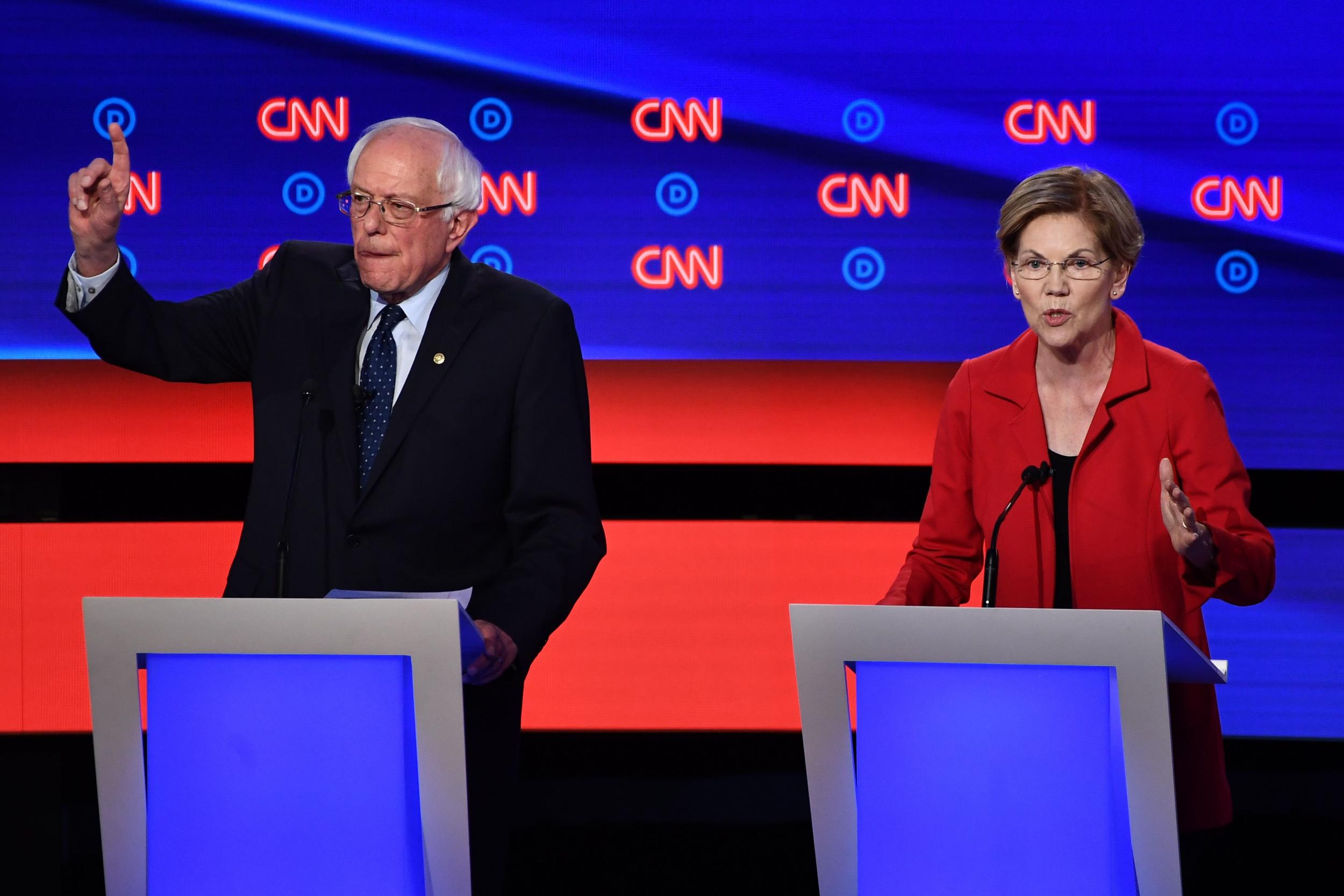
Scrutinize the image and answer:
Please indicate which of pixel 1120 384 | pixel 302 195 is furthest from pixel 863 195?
pixel 1120 384

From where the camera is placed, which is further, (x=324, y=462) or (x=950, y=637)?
(x=324, y=462)

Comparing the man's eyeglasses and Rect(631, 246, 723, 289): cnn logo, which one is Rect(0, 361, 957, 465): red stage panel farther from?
the man's eyeglasses

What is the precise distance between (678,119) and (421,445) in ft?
6.22

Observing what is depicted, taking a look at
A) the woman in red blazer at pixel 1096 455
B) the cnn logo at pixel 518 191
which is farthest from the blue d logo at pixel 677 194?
the woman in red blazer at pixel 1096 455

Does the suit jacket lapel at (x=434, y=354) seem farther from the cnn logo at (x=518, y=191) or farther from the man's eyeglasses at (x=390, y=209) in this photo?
the cnn logo at (x=518, y=191)

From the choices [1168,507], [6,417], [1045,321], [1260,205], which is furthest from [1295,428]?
[6,417]

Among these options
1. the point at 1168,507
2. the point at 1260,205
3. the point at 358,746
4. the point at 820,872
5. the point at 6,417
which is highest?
the point at 1260,205

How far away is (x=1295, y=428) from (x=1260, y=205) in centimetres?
60

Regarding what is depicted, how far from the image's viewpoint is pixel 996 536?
1803 millimetres

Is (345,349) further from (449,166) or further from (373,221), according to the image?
(449,166)

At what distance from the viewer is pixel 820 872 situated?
4.51 feet

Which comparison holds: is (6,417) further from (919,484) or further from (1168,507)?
(1168,507)

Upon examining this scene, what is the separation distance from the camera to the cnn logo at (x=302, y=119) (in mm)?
3475

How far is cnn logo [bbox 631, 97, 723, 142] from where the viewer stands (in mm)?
3498
